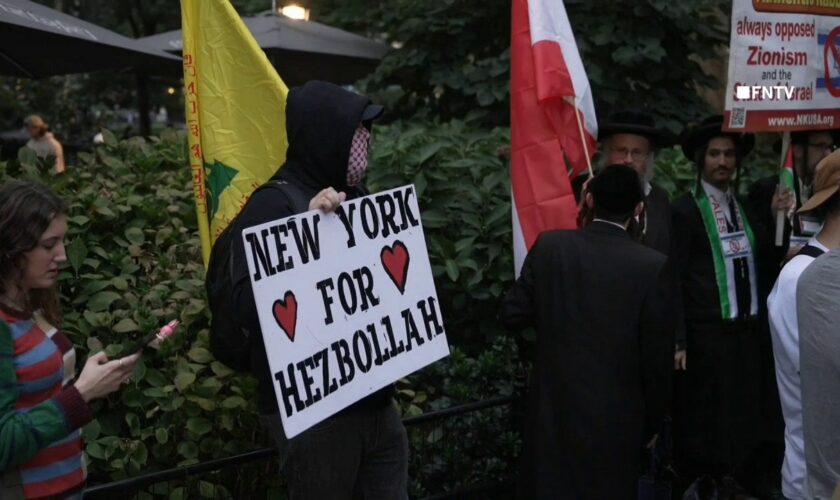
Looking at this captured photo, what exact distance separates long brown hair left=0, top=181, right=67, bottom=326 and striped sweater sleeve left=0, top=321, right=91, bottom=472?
18cm

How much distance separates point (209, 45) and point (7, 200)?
1.74 m

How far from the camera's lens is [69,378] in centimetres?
296

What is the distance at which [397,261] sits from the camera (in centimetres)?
359

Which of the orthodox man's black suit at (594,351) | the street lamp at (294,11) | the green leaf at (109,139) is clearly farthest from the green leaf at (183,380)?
the street lamp at (294,11)

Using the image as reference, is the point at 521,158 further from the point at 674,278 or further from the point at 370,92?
the point at 370,92

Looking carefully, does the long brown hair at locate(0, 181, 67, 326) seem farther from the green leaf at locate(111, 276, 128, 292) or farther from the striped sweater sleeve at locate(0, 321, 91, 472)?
the green leaf at locate(111, 276, 128, 292)

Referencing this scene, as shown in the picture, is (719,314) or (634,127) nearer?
(634,127)

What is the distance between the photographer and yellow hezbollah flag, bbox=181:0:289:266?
431 centimetres

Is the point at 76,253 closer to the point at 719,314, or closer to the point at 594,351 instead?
the point at 594,351

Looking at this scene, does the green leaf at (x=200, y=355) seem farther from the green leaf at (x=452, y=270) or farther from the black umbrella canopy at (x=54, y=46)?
the black umbrella canopy at (x=54, y=46)

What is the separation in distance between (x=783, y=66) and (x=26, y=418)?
414 cm

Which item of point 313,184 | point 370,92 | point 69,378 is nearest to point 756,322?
point 313,184

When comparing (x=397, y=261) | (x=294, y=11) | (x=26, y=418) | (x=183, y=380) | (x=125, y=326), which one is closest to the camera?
(x=26, y=418)

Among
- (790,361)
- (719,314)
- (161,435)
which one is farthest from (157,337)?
(719,314)
